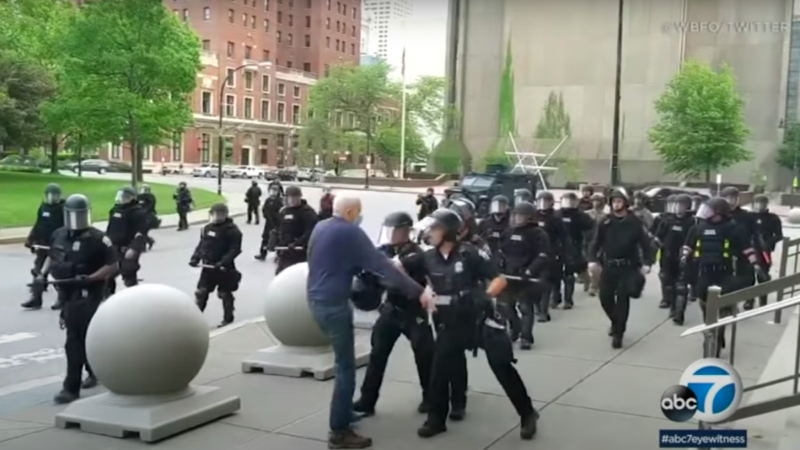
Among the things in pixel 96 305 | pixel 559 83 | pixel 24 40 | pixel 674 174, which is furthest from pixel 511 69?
pixel 96 305

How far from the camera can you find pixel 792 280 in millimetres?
6656

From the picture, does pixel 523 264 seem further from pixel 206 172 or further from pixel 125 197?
pixel 206 172

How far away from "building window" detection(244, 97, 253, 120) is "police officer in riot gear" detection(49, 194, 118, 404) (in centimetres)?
5985

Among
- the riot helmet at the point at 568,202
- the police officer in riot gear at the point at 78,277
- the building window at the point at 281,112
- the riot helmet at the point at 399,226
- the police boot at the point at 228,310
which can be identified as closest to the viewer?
the riot helmet at the point at 399,226

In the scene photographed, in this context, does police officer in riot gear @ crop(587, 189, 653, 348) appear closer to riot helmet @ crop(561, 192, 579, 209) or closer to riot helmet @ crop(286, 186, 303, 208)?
riot helmet @ crop(561, 192, 579, 209)

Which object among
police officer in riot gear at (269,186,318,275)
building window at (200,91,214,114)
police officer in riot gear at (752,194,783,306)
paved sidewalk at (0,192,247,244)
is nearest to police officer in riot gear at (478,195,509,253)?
police officer in riot gear at (269,186,318,275)

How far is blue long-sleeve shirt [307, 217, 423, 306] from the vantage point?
6121mm

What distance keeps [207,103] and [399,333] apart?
5601cm

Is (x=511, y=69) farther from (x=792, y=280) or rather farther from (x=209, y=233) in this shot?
(x=792, y=280)

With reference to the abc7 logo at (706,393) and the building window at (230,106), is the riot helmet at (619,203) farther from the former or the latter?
the building window at (230,106)

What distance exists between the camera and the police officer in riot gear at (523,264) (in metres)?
9.82

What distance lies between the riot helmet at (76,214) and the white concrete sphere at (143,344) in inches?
44.1

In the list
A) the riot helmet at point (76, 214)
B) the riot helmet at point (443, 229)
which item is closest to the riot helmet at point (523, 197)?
the riot helmet at point (443, 229)

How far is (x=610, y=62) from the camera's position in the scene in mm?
58594
